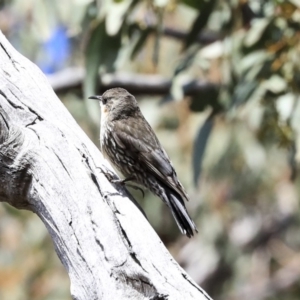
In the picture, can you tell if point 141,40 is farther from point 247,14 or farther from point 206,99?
point 247,14

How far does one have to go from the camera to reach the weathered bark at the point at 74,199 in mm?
3018

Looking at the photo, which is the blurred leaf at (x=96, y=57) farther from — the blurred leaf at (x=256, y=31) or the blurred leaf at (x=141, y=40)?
the blurred leaf at (x=256, y=31)

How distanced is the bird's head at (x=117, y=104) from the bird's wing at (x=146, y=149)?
0.10 meters

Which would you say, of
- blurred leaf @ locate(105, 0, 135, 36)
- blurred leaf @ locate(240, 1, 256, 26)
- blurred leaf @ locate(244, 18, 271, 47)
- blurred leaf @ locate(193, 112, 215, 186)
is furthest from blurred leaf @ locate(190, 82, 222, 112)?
blurred leaf @ locate(105, 0, 135, 36)

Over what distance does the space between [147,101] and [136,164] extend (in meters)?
3.19

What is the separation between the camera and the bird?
4.05 metres

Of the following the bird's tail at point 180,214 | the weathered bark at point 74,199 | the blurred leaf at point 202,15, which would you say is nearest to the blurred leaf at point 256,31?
the blurred leaf at point 202,15

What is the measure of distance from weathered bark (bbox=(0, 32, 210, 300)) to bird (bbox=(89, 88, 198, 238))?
0.66 meters

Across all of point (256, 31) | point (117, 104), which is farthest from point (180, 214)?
point (256, 31)

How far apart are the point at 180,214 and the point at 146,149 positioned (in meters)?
0.52

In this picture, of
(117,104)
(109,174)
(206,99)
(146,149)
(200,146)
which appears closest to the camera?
(109,174)

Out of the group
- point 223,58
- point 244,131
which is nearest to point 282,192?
point 244,131

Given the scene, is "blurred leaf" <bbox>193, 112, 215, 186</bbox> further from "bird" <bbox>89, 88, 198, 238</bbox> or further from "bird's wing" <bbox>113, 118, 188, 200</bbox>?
"bird's wing" <bbox>113, 118, 188, 200</bbox>

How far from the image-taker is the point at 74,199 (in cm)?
318
